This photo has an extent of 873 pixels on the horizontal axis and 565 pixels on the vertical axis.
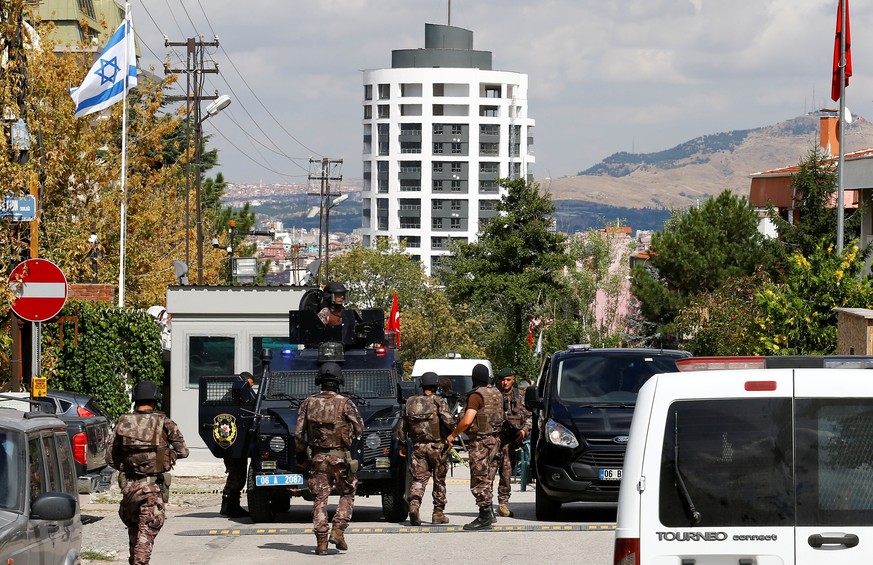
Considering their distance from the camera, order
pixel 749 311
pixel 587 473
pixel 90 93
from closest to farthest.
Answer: pixel 587 473 < pixel 90 93 < pixel 749 311

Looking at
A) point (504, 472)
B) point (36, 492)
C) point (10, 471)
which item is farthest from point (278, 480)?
point (10, 471)

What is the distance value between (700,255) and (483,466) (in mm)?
54499

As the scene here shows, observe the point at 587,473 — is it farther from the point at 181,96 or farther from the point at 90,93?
the point at 181,96

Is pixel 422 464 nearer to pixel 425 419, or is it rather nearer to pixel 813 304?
pixel 425 419

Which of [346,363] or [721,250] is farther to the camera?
[721,250]

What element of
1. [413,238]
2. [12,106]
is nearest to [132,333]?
[12,106]

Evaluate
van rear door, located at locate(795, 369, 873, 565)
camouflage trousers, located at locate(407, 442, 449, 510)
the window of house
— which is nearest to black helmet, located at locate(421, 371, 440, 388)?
camouflage trousers, located at locate(407, 442, 449, 510)

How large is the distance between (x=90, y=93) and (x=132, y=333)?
17.1 ft

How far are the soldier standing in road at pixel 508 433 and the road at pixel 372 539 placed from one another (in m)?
0.35

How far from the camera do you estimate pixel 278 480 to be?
660 inches

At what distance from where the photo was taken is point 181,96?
5556 centimetres

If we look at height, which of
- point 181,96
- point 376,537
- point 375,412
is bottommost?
point 376,537

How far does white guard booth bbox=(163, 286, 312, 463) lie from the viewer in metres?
31.6

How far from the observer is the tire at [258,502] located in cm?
1709
